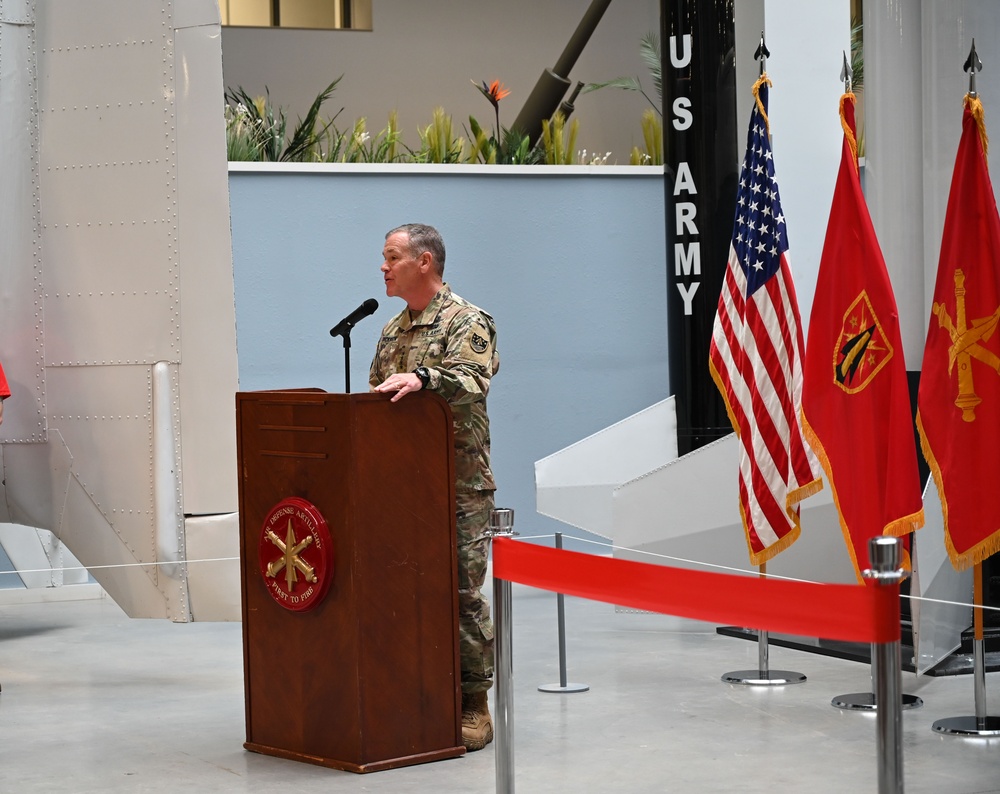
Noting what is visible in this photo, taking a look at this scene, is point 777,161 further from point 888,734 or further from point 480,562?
point 888,734

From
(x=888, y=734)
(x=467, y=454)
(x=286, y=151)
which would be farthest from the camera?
(x=286, y=151)

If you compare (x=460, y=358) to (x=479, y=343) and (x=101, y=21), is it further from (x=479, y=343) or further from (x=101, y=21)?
(x=101, y=21)

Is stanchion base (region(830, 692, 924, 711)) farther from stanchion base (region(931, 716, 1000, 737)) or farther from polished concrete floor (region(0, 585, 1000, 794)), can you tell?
stanchion base (region(931, 716, 1000, 737))

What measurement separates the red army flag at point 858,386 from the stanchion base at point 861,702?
50cm

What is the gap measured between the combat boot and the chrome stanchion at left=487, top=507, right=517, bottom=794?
0.97 m

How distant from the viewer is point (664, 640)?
20.5 feet

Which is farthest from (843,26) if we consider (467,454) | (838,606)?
(838,606)

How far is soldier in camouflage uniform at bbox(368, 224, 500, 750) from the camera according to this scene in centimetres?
415

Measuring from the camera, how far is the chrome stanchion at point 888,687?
237cm

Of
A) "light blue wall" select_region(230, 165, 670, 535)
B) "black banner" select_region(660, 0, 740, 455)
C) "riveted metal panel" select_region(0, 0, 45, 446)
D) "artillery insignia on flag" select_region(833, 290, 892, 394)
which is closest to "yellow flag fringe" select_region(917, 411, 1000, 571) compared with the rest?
"artillery insignia on flag" select_region(833, 290, 892, 394)

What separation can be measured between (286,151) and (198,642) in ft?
10.4

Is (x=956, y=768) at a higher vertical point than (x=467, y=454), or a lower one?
lower

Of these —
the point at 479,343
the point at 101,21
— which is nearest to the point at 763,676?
the point at 479,343

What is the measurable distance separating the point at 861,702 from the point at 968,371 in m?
1.28
